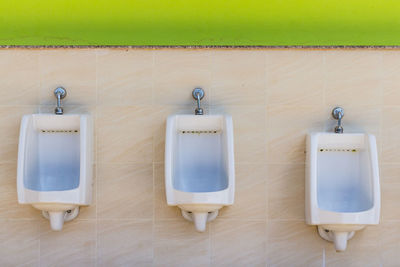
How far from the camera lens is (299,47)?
2652mm

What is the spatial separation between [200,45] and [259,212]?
0.95 m

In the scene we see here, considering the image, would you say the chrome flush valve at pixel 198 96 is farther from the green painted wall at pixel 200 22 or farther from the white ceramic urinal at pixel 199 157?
the green painted wall at pixel 200 22

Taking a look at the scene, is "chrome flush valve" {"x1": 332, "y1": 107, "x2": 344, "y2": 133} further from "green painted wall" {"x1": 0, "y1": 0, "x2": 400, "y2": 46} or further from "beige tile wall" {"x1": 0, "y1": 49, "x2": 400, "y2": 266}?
"green painted wall" {"x1": 0, "y1": 0, "x2": 400, "y2": 46}

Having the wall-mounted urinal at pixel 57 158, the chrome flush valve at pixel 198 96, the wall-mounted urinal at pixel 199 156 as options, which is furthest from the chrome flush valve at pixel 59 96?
the chrome flush valve at pixel 198 96

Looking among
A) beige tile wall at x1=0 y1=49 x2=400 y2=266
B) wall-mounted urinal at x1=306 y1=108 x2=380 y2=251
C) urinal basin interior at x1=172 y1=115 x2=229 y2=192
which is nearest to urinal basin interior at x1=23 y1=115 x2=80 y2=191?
beige tile wall at x1=0 y1=49 x2=400 y2=266

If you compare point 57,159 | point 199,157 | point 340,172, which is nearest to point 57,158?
point 57,159

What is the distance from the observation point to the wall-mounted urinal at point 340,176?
8.05 ft

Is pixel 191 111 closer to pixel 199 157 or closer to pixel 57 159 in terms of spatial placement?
pixel 199 157

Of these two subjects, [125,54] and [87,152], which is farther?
[125,54]

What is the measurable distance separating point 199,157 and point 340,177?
75cm

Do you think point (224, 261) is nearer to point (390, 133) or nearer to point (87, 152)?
point (87, 152)

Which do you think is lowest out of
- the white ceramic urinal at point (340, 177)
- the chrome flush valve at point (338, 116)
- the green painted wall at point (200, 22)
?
the white ceramic urinal at point (340, 177)

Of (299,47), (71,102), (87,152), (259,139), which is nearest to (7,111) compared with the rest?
(71,102)

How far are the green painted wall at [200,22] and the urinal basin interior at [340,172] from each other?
0.54m
